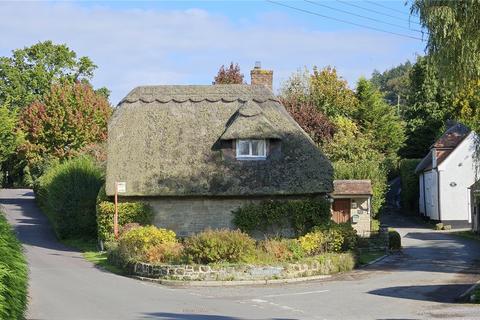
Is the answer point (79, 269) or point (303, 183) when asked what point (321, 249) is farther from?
point (79, 269)

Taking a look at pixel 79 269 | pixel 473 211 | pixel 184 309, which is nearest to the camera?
pixel 184 309

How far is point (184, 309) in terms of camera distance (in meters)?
17.3

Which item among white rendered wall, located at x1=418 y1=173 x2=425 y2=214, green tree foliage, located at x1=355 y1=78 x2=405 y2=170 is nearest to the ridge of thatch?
white rendered wall, located at x1=418 y1=173 x2=425 y2=214

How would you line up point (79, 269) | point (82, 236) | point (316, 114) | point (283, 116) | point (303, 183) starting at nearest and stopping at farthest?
point (79, 269), point (303, 183), point (283, 116), point (82, 236), point (316, 114)

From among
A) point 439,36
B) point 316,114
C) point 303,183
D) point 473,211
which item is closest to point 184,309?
point 439,36

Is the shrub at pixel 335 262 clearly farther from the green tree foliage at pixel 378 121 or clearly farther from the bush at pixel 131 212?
the green tree foliage at pixel 378 121

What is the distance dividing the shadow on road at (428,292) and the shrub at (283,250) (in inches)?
203

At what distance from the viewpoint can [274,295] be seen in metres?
20.8

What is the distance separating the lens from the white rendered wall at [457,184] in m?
53.1

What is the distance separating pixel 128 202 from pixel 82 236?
8.58 metres

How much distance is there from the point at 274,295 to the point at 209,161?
13413mm

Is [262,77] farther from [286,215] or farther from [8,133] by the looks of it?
[8,133]

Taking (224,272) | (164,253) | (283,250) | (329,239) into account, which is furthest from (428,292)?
(164,253)

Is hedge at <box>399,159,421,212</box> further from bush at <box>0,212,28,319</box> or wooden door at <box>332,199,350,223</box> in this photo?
bush at <box>0,212,28,319</box>
